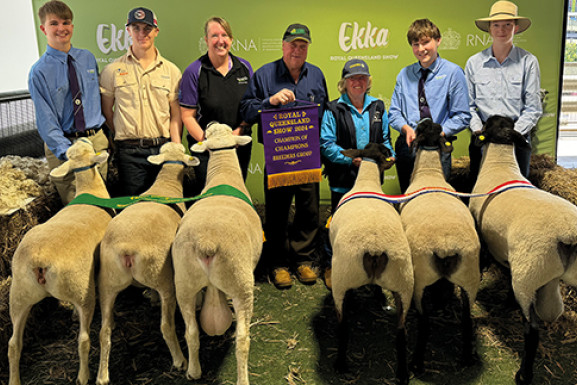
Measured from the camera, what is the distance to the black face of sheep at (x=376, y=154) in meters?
3.66

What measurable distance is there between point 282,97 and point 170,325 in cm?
197

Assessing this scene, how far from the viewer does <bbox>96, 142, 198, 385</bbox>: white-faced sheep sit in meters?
2.66

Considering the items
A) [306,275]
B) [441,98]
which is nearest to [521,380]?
[306,275]

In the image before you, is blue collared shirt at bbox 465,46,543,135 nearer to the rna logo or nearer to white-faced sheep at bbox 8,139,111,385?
the rna logo

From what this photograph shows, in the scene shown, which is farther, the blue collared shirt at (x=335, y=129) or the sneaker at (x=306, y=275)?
the sneaker at (x=306, y=275)

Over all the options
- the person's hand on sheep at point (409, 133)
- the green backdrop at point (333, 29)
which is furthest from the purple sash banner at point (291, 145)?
the green backdrop at point (333, 29)

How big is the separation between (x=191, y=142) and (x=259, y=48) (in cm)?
204

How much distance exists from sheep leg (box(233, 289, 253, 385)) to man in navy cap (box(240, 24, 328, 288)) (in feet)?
4.84

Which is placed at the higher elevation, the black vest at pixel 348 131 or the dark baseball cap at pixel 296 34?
the dark baseball cap at pixel 296 34

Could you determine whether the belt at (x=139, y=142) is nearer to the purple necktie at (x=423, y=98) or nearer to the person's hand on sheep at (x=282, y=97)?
the person's hand on sheep at (x=282, y=97)

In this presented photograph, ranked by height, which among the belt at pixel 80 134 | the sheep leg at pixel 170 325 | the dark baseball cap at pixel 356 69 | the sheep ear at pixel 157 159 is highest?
the dark baseball cap at pixel 356 69

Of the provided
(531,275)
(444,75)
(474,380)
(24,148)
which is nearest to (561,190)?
(444,75)

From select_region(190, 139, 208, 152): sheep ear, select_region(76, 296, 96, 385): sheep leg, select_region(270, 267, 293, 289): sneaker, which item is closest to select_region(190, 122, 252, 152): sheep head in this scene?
select_region(190, 139, 208, 152): sheep ear

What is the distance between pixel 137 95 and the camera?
12.9 ft
